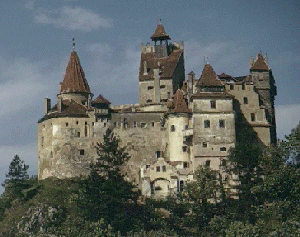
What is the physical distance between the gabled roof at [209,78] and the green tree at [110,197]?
1427 centimetres

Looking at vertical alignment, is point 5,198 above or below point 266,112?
below

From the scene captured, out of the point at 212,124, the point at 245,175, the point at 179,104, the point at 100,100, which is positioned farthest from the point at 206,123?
the point at 100,100

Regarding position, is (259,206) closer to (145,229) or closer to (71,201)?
(145,229)

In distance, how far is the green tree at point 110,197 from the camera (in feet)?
419

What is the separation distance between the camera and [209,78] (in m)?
140

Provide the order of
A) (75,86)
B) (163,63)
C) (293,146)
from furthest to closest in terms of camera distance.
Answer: (163,63) < (75,86) < (293,146)

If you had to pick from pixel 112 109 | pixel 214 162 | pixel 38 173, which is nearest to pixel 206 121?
pixel 214 162

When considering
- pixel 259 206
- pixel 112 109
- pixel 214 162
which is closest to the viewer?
pixel 259 206

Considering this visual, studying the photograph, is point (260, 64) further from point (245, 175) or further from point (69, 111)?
point (69, 111)

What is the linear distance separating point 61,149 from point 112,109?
9079 mm

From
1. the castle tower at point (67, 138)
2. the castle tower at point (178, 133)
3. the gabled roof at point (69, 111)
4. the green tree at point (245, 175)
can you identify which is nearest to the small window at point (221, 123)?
the green tree at point (245, 175)

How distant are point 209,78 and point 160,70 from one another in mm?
11984

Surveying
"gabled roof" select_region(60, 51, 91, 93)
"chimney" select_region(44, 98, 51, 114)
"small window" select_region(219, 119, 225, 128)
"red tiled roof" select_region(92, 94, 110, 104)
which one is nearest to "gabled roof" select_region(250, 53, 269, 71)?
"small window" select_region(219, 119, 225, 128)

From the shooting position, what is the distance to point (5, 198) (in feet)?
473
